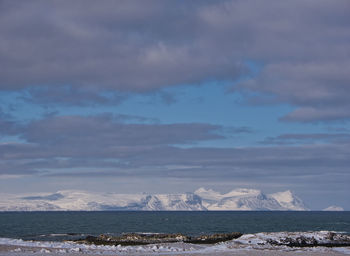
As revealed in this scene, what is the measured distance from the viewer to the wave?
158 ft

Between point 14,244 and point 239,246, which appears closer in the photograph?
point 239,246

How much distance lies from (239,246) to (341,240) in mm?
18545

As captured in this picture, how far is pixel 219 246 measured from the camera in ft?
173

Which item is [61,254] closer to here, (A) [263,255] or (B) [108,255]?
(B) [108,255]

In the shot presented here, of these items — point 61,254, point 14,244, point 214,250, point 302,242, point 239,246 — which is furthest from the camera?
point 302,242

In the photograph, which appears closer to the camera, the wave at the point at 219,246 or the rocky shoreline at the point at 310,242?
the wave at the point at 219,246

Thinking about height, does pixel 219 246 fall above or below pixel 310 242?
below

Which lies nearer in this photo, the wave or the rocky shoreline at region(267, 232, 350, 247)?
the wave

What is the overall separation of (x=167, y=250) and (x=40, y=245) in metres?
15.7

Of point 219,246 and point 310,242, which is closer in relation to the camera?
point 219,246

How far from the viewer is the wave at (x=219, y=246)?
48.2 meters

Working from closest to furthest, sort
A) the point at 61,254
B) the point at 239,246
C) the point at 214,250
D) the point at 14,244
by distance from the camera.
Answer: the point at 61,254
the point at 214,250
the point at 239,246
the point at 14,244

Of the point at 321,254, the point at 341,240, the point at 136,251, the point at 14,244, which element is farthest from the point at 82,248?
the point at 341,240

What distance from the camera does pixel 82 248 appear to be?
50.7 meters
